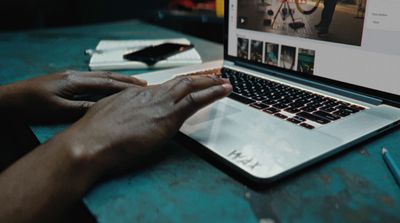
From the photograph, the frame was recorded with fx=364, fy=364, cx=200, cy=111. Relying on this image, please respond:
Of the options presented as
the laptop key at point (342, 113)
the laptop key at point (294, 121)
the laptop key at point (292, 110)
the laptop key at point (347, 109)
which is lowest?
the laptop key at point (294, 121)

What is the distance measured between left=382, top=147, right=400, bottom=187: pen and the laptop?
4 cm

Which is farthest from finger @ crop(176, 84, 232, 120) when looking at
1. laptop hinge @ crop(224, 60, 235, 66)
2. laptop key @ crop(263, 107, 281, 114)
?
laptop hinge @ crop(224, 60, 235, 66)

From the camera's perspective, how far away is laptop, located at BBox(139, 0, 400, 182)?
0.44 meters

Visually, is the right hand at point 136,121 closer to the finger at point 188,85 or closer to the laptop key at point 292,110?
the finger at point 188,85

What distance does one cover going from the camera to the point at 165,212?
35 centimetres

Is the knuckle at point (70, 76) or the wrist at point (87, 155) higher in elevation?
the knuckle at point (70, 76)

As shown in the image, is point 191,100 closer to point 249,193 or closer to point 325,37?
point 249,193

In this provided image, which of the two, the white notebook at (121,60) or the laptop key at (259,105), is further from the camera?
the white notebook at (121,60)

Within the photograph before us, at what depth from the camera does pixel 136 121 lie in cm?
43

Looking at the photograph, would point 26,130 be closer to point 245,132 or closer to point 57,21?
point 245,132

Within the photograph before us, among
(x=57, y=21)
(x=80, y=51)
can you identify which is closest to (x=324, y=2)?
(x=80, y=51)

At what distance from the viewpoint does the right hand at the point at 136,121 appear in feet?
1.30

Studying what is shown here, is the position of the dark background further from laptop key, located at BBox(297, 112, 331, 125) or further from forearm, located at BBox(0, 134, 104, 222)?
forearm, located at BBox(0, 134, 104, 222)

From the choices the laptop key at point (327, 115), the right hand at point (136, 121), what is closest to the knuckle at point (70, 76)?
the right hand at point (136, 121)
